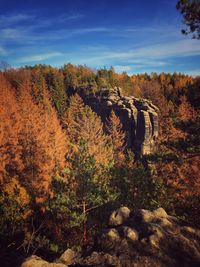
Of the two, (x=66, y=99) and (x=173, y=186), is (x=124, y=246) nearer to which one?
(x=173, y=186)

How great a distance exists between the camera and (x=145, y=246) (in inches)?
366

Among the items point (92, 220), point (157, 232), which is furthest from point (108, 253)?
point (92, 220)

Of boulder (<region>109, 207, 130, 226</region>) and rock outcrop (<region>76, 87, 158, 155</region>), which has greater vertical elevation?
rock outcrop (<region>76, 87, 158, 155</region>)

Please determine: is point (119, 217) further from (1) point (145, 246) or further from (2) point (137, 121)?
(2) point (137, 121)

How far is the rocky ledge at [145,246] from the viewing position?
28.3ft

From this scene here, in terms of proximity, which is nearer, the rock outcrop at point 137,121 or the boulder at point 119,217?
the boulder at point 119,217

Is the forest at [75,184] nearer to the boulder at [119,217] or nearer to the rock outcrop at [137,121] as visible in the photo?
the boulder at [119,217]

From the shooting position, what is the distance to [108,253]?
9109 mm

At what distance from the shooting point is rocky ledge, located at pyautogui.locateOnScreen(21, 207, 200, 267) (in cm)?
864

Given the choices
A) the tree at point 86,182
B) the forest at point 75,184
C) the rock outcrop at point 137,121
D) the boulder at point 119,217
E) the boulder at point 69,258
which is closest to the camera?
the boulder at point 69,258

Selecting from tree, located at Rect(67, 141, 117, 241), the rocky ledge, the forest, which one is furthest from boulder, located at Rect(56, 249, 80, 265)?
tree, located at Rect(67, 141, 117, 241)

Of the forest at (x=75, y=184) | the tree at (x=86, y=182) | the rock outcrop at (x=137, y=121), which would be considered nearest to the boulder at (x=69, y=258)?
the forest at (x=75, y=184)

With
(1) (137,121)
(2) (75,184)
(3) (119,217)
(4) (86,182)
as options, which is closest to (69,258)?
(3) (119,217)

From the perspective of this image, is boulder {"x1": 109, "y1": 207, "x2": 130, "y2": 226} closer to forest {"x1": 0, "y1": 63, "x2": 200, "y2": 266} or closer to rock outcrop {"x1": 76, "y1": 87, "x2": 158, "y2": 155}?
forest {"x1": 0, "y1": 63, "x2": 200, "y2": 266}
